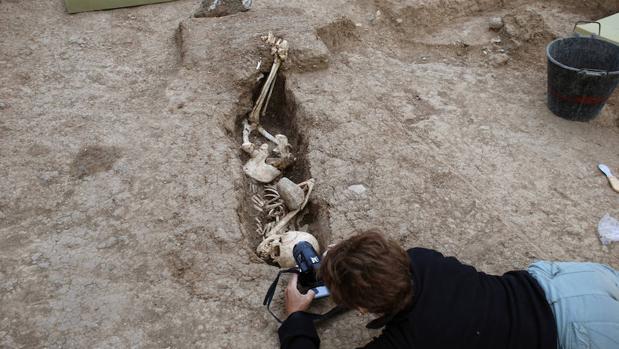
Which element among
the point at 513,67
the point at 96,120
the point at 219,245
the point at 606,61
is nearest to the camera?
the point at 219,245

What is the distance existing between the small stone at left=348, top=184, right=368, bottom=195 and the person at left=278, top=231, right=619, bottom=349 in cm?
111

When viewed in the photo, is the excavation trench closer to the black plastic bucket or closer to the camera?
the camera

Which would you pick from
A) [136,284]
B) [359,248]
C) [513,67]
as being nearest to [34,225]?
[136,284]

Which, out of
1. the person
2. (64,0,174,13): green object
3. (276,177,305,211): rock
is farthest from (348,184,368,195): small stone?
(64,0,174,13): green object

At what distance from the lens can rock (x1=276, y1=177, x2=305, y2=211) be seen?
2.95 m

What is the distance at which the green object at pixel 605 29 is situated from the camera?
388 cm

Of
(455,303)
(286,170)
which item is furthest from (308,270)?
(286,170)

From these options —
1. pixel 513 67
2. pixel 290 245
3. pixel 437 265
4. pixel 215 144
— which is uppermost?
pixel 437 265

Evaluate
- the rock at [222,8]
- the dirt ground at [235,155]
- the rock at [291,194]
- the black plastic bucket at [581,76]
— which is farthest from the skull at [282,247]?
the rock at [222,8]

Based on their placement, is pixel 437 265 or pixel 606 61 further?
pixel 606 61

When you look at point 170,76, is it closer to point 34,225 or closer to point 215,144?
point 215,144

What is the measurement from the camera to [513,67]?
4.34 metres

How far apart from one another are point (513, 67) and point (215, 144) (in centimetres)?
273

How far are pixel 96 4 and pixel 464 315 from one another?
14.4ft
